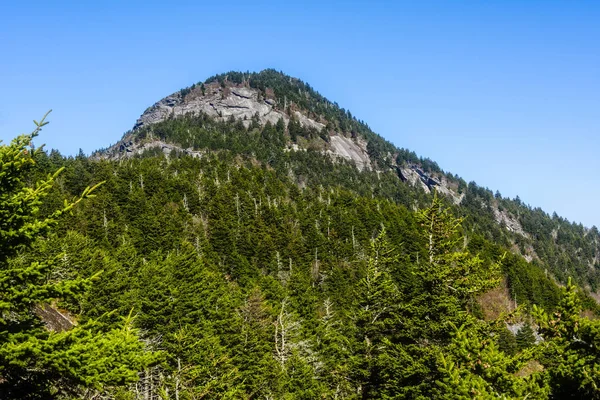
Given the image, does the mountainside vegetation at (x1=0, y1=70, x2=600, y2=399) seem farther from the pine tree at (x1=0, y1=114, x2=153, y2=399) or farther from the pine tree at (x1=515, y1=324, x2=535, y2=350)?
the pine tree at (x1=515, y1=324, x2=535, y2=350)

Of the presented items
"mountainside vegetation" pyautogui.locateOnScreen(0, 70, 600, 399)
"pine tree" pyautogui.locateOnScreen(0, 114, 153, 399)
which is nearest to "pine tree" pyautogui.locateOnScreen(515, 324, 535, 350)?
"mountainside vegetation" pyautogui.locateOnScreen(0, 70, 600, 399)

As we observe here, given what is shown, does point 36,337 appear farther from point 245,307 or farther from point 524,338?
point 524,338

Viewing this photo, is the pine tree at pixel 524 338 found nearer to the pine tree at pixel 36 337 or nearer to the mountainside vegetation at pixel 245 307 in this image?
the mountainside vegetation at pixel 245 307

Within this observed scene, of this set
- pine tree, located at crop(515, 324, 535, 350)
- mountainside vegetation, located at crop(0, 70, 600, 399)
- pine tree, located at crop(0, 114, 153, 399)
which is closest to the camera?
pine tree, located at crop(0, 114, 153, 399)

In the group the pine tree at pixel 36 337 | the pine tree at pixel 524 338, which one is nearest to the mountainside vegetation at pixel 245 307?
the pine tree at pixel 36 337

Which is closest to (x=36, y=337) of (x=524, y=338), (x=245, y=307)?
(x=245, y=307)

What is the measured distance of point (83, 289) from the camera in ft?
27.8

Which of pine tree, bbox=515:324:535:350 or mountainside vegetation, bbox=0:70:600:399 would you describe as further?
pine tree, bbox=515:324:535:350

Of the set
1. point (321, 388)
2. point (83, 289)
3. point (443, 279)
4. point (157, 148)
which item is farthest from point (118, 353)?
point (157, 148)

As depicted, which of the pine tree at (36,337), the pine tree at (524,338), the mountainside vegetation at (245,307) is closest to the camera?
the pine tree at (36,337)

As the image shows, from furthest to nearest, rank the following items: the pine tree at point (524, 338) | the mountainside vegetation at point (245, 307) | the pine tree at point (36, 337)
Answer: the pine tree at point (524, 338)
the mountainside vegetation at point (245, 307)
the pine tree at point (36, 337)

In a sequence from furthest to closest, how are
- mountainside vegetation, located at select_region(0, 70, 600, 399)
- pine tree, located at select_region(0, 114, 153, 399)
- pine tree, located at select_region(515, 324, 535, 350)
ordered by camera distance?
pine tree, located at select_region(515, 324, 535, 350), mountainside vegetation, located at select_region(0, 70, 600, 399), pine tree, located at select_region(0, 114, 153, 399)

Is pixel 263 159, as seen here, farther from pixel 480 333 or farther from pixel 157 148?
pixel 480 333

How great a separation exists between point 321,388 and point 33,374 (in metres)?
21.9
